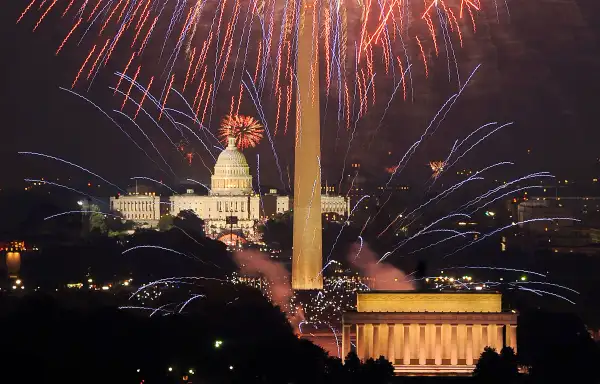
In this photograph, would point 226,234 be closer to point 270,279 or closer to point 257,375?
point 270,279

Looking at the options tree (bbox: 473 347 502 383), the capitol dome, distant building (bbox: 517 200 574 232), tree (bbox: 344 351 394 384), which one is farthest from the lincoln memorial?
the capitol dome

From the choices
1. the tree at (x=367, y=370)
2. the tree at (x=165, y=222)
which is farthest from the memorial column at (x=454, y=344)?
the tree at (x=165, y=222)

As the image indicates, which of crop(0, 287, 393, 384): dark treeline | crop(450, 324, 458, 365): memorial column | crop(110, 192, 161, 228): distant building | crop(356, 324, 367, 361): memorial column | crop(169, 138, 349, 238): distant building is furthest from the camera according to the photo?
crop(110, 192, 161, 228): distant building

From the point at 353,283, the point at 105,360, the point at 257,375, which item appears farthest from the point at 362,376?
the point at 353,283

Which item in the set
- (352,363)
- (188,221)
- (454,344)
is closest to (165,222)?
(188,221)

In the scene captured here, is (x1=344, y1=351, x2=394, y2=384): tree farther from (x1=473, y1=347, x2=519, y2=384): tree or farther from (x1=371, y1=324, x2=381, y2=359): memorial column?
(x1=371, y1=324, x2=381, y2=359): memorial column

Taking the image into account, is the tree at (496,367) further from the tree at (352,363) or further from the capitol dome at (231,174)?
the capitol dome at (231,174)
